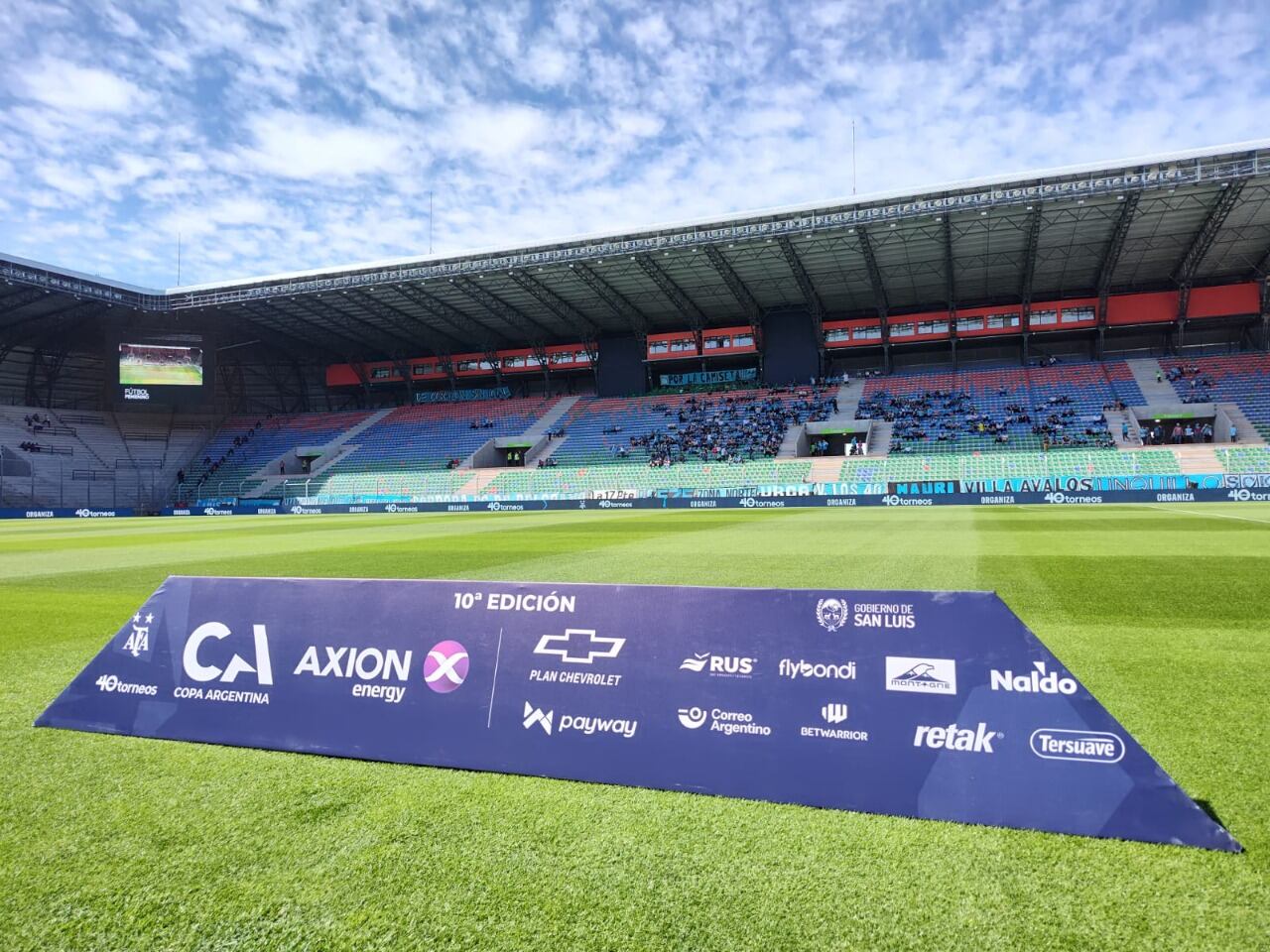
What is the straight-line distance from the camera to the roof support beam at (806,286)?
35969mm

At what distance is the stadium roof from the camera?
98.6 ft

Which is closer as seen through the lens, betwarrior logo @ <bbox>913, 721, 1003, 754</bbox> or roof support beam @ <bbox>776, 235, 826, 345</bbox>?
betwarrior logo @ <bbox>913, 721, 1003, 754</bbox>

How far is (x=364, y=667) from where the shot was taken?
3752 millimetres

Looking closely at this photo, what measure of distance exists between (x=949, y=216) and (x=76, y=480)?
54.7m

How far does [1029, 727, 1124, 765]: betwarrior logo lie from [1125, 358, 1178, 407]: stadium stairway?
43839mm

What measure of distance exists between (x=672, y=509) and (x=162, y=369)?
35384mm

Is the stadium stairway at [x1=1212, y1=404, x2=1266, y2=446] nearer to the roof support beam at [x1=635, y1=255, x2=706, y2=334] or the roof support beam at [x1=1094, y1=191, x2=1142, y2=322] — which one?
the roof support beam at [x1=1094, y1=191, x2=1142, y2=322]

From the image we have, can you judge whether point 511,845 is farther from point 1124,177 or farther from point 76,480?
point 76,480

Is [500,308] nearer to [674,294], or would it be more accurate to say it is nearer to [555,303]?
[555,303]

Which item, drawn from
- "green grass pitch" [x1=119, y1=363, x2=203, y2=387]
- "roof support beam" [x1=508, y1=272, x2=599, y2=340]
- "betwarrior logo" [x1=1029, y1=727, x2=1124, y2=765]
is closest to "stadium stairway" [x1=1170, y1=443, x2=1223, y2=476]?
"roof support beam" [x1=508, y1=272, x2=599, y2=340]

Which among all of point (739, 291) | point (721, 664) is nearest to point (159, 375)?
point (739, 291)

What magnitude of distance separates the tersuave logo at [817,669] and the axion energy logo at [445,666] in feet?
5.30

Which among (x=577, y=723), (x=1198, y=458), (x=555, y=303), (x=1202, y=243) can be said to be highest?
(x=1202, y=243)

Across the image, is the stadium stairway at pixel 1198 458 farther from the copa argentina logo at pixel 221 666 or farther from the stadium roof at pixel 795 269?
the copa argentina logo at pixel 221 666
